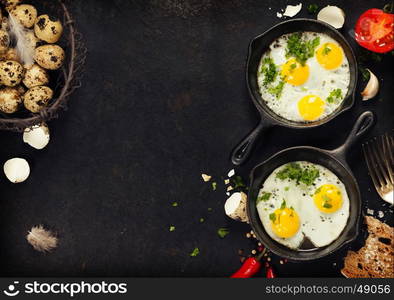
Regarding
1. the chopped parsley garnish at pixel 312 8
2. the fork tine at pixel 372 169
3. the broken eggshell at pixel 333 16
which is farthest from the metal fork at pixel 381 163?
the chopped parsley garnish at pixel 312 8

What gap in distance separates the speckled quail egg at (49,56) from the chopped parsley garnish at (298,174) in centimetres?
162

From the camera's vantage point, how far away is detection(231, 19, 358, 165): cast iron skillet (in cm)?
409

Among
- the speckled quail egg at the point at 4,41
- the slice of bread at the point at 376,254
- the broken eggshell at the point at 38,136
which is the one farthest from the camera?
the broken eggshell at the point at 38,136

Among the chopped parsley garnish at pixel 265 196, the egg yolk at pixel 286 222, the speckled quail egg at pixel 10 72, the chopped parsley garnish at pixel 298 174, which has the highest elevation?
the speckled quail egg at pixel 10 72

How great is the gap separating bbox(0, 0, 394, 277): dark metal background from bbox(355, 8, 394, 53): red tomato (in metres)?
0.43

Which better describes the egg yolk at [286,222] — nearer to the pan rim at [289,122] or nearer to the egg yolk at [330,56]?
the pan rim at [289,122]

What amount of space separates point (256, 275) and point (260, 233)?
40 cm

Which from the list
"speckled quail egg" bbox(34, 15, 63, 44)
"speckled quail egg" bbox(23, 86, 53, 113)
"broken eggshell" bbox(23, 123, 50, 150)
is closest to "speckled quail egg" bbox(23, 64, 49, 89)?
"speckled quail egg" bbox(23, 86, 53, 113)

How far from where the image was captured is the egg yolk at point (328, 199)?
13.4 ft

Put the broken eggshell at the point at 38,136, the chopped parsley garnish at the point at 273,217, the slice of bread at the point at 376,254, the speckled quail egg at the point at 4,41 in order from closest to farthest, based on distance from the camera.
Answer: the speckled quail egg at the point at 4,41 → the chopped parsley garnish at the point at 273,217 → the slice of bread at the point at 376,254 → the broken eggshell at the point at 38,136

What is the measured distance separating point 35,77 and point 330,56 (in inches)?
75.5

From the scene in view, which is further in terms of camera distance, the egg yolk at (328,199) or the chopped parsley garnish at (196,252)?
the chopped parsley garnish at (196,252)

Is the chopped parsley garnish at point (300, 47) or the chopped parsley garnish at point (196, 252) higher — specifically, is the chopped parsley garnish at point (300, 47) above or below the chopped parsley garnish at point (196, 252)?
above

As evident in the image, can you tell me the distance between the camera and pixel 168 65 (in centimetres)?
441
